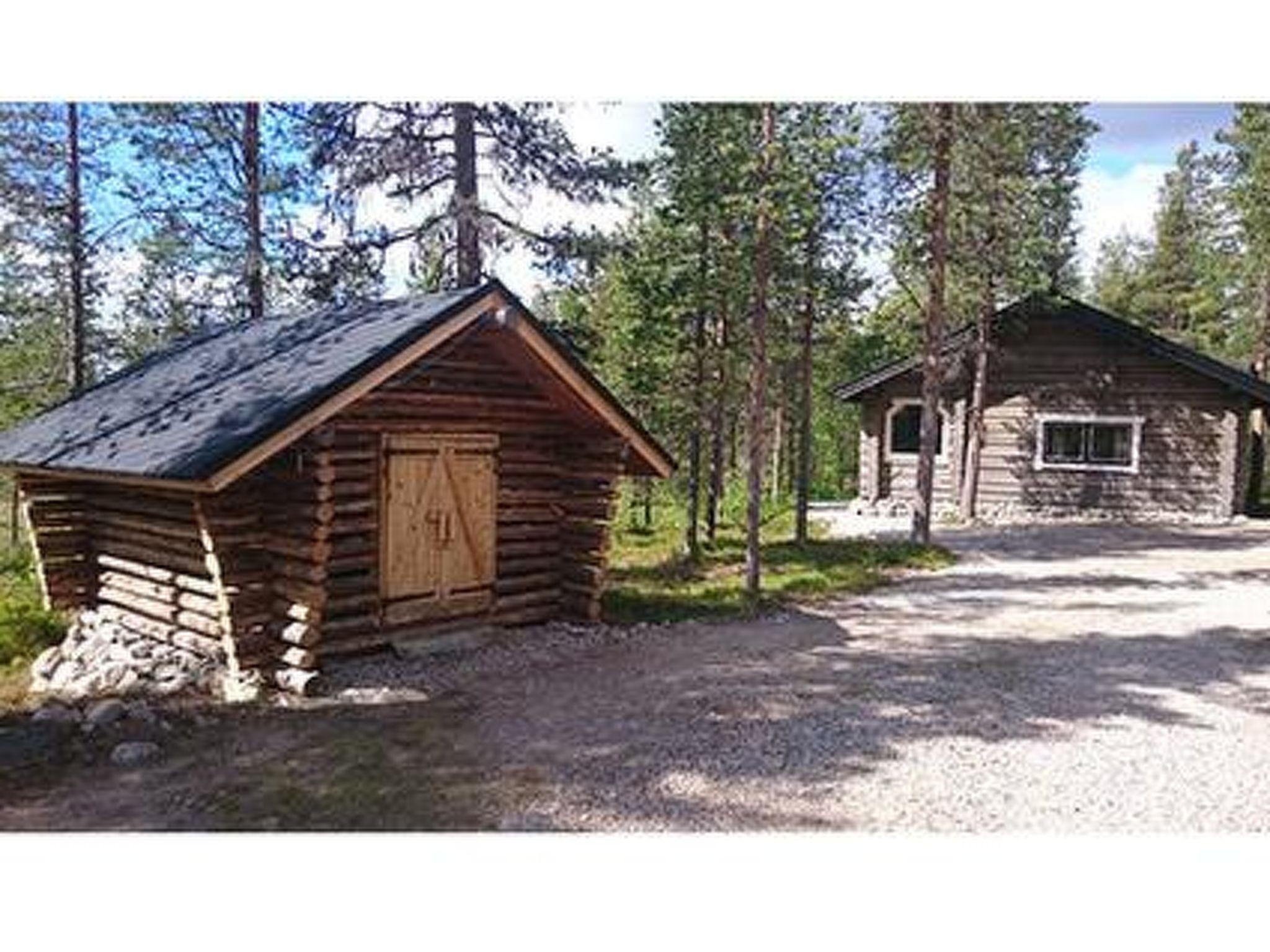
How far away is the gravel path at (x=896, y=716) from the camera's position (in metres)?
5.82

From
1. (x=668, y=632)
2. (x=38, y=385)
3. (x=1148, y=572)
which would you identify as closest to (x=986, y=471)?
(x=1148, y=572)

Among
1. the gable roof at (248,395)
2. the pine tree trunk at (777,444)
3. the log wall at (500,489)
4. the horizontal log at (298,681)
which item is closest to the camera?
the gable roof at (248,395)

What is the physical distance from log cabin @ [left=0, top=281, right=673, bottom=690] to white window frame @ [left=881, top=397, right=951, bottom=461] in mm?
14694

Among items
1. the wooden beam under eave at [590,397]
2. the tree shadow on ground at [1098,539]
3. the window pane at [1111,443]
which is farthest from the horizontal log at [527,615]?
the window pane at [1111,443]

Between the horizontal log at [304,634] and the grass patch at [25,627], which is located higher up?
the horizontal log at [304,634]

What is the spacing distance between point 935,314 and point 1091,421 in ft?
27.3

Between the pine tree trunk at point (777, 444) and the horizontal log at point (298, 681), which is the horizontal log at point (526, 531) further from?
the pine tree trunk at point (777, 444)

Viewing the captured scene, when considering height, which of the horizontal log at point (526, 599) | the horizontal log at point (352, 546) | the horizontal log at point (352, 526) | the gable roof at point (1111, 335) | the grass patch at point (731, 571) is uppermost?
the gable roof at point (1111, 335)

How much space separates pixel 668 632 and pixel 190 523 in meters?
5.12

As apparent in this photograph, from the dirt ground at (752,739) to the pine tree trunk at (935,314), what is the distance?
576 cm

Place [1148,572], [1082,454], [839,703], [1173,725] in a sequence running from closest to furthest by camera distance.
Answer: [1173,725] < [839,703] < [1148,572] < [1082,454]

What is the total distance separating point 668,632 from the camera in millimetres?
10766
